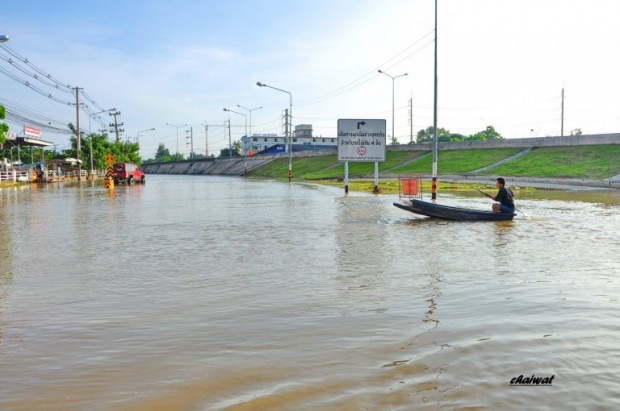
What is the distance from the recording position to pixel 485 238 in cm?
1268

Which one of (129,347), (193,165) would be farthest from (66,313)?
(193,165)

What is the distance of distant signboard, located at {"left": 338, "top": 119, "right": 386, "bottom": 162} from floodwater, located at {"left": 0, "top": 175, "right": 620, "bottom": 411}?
64.4 feet

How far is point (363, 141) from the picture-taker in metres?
31.8

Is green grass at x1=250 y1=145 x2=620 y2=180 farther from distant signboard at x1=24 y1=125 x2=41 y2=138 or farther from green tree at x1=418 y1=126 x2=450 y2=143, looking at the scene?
green tree at x1=418 y1=126 x2=450 y2=143

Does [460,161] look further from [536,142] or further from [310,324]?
[310,324]

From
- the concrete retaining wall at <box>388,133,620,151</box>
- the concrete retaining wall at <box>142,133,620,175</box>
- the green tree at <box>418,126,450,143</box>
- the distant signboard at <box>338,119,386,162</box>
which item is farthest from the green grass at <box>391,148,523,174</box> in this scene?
the green tree at <box>418,126,450,143</box>

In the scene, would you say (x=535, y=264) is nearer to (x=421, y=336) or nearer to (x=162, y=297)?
(x=421, y=336)

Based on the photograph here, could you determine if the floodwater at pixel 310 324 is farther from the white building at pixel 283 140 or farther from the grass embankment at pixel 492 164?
the white building at pixel 283 140

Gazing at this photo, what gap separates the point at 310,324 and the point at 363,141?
2668 cm

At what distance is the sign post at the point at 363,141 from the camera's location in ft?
104

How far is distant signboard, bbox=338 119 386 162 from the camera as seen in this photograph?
31688 mm

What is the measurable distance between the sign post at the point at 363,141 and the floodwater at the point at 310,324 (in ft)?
64.4

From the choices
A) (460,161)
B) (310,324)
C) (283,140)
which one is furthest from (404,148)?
(283,140)

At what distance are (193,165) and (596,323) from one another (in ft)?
427
